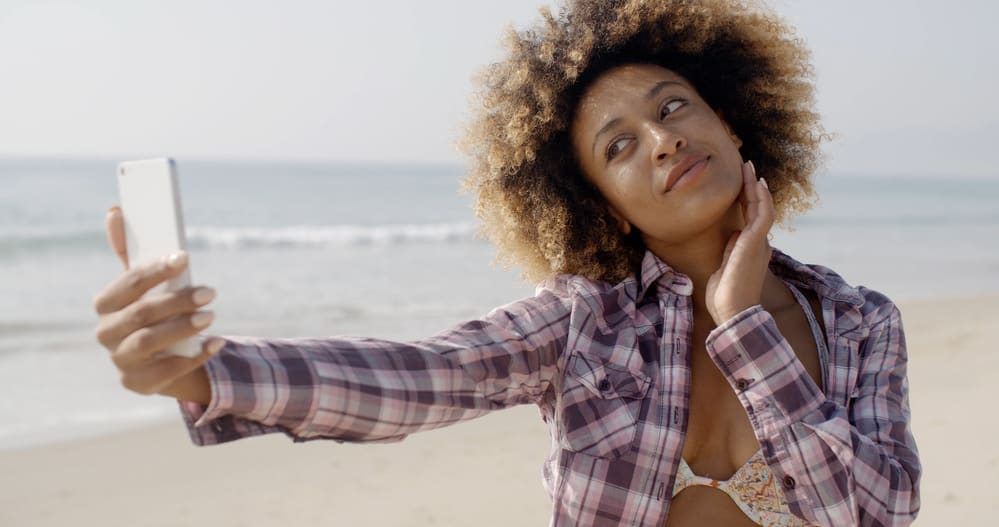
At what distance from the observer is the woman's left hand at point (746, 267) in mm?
2201

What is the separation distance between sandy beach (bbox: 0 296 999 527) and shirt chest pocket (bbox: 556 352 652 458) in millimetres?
3177

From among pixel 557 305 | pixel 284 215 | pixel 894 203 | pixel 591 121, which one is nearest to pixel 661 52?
pixel 591 121

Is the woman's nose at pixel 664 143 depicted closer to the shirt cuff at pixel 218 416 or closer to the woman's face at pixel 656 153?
the woman's face at pixel 656 153

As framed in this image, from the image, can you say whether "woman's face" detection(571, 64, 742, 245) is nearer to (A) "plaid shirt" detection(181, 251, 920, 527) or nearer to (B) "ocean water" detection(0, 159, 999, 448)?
(A) "plaid shirt" detection(181, 251, 920, 527)

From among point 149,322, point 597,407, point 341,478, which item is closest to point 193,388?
point 149,322

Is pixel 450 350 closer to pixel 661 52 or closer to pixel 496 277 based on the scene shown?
pixel 661 52

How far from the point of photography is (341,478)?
5844 mm

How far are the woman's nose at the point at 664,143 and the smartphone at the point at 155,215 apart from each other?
126cm

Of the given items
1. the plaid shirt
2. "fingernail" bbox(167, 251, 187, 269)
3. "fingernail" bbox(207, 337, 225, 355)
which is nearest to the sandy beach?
the plaid shirt

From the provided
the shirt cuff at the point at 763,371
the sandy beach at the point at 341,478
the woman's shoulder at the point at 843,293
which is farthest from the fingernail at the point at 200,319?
the sandy beach at the point at 341,478

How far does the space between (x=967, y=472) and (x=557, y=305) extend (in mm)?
4238

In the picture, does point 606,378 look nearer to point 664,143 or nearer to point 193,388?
point 664,143

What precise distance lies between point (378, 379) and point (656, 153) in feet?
3.08

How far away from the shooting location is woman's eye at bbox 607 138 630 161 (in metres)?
2.45
